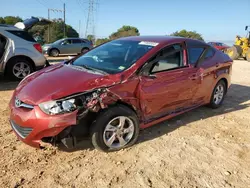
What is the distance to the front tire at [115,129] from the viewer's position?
3.00m

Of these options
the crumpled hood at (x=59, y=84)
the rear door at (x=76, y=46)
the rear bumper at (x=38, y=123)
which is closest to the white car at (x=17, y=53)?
the crumpled hood at (x=59, y=84)

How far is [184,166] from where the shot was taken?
9.89 ft

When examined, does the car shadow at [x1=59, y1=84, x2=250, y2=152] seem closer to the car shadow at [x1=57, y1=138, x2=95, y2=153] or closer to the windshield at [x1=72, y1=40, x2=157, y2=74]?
the car shadow at [x1=57, y1=138, x2=95, y2=153]

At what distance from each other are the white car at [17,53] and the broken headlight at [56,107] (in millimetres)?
4523

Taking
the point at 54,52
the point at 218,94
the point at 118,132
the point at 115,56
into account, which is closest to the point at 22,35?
the point at 115,56

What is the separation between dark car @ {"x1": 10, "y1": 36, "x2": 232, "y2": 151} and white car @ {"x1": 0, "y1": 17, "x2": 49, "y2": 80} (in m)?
3.29

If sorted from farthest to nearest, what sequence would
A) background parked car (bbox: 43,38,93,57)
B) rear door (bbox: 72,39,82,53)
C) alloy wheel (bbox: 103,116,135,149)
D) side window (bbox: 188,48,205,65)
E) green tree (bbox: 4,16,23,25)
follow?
1. green tree (bbox: 4,16,23,25)
2. rear door (bbox: 72,39,82,53)
3. background parked car (bbox: 43,38,93,57)
4. side window (bbox: 188,48,205,65)
5. alloy wheel (bbox: 103,116,135,149)

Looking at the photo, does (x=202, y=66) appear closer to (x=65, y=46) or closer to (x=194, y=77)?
(x=194, y=77)

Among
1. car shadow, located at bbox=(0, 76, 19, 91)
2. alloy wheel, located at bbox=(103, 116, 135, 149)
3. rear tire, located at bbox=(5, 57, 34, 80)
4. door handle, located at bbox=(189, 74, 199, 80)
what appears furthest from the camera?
rear tire, located at bbox=(5, 57, 34, 80)

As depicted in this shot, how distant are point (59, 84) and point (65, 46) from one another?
52.4ft

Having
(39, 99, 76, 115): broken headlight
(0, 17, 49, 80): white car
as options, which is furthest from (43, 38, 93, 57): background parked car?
(39, 99, 76, 115): broken headlight

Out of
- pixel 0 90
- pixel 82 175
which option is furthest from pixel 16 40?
pixel 82 175

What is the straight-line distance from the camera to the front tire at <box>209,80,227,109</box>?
4.94 m

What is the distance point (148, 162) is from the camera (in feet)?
10.0
